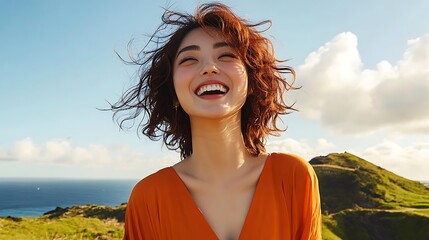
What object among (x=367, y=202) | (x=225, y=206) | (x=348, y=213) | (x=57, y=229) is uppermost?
(x=367, y=202)

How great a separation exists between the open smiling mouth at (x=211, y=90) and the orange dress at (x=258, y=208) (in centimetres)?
73

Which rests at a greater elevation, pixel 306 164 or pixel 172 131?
pixel 172 131

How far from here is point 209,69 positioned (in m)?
3.18

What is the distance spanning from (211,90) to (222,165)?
66 centimetres

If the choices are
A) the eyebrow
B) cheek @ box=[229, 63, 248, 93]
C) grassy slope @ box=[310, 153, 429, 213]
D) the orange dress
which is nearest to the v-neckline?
the orange dress

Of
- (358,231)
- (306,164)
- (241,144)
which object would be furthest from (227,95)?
(358,231)

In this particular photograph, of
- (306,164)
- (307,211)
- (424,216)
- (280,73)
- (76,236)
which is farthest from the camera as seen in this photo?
(424,216)

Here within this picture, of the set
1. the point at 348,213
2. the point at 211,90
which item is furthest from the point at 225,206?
the point at 348,213

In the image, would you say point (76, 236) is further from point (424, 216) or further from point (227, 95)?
point (424, 216)

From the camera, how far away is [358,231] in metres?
31.6

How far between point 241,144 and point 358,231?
31.1m

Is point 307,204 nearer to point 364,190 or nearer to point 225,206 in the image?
point 225,206

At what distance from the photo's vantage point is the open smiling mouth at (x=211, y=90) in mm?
3215

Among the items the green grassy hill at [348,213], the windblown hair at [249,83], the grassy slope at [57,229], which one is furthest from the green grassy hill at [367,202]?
the windblown hair at [249,83]
